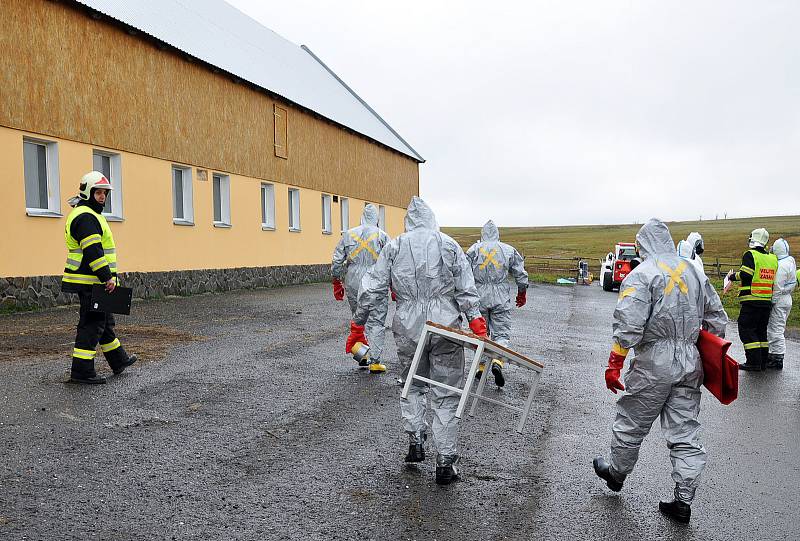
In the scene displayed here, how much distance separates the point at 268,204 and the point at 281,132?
2.53m

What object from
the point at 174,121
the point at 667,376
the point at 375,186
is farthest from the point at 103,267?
the point at 375,186

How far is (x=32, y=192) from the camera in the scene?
47.8 feet

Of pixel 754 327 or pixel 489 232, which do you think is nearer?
pixel 489 232

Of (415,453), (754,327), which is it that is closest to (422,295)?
(415,453)

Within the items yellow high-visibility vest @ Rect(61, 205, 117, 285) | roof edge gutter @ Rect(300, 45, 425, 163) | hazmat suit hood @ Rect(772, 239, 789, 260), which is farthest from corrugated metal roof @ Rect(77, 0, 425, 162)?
hazmat suit hood @ Rect(772, 239, 789, 260)

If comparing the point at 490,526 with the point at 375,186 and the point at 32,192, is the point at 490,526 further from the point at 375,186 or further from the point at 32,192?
the point at 375,186

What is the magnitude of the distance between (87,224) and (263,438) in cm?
319

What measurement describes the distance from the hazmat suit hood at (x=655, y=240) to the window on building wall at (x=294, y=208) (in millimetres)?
22254

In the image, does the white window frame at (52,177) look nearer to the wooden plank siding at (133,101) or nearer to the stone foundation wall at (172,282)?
the wooden plank siding at (133,101)

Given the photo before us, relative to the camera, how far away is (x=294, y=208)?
26.9 meters

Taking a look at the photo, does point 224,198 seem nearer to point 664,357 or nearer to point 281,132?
point 281,132

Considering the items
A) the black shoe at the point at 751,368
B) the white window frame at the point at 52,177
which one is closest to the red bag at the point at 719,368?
the black shoe at the point at 751,368

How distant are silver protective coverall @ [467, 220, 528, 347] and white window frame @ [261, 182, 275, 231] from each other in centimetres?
1588

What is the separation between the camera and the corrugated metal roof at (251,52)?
19.2 m
